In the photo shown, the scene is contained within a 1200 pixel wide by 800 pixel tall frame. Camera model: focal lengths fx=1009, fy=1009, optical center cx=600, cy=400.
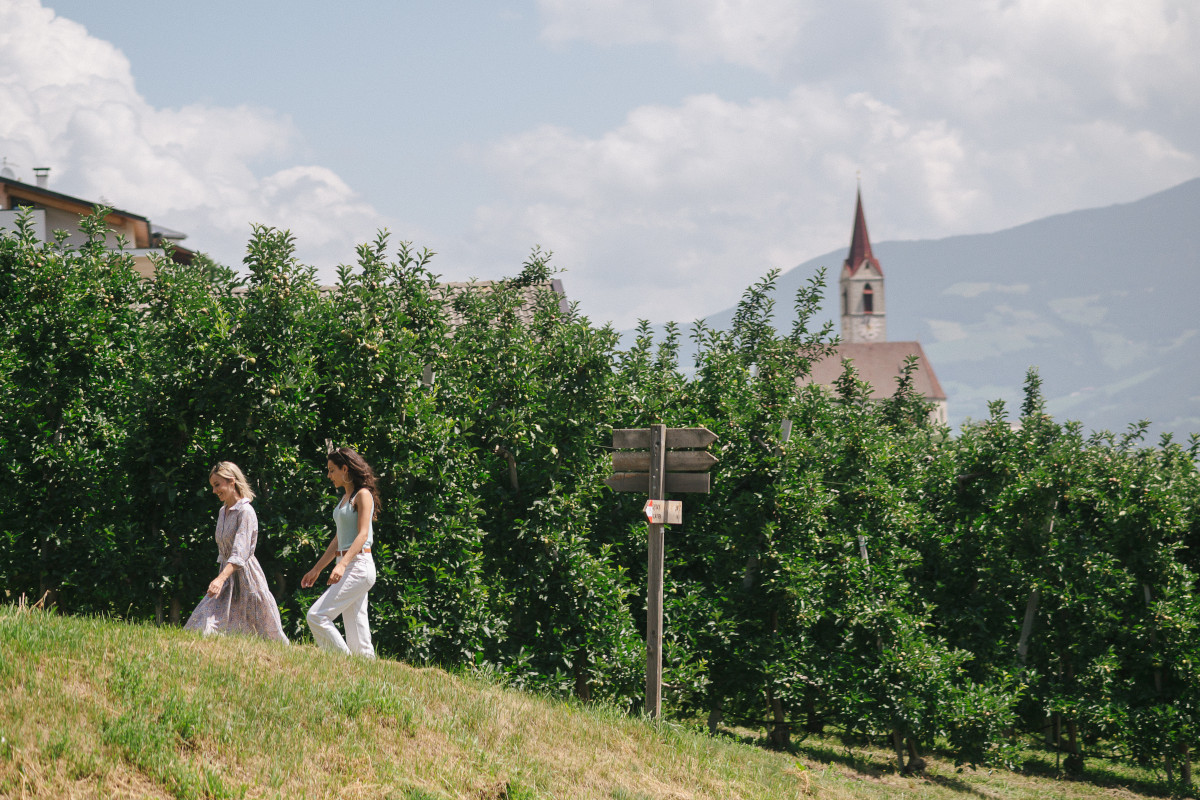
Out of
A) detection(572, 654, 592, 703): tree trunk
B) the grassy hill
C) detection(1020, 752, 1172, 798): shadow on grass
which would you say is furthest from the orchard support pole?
detection(1020, 752, 1172, 798): shadow on grass

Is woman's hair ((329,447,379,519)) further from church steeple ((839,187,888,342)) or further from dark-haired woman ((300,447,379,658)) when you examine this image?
church steeple ((839,187,888,342))

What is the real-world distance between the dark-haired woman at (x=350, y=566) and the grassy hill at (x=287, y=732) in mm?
532

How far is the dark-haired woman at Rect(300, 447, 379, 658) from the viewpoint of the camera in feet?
27.8

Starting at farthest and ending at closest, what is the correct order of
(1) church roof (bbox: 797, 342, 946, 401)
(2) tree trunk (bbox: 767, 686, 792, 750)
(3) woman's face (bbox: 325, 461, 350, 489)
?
(1) church roof (bbox: 797, 342, 946, 401) → (2) tree trunk (bbox: 767, 686, 792, 750) → (3) woman's face (bbox: 325, 461, 350, 489)

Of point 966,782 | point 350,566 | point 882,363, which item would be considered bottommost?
point 966,782

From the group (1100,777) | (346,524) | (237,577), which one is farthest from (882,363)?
(237,577)

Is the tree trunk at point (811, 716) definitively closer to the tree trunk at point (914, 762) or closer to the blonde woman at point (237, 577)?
the tree trunk at point (914, 762)

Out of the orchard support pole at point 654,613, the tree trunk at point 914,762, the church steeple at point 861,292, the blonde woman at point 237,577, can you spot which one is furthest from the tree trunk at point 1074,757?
the church steeple at point 861,292

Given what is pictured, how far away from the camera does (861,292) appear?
465 feet

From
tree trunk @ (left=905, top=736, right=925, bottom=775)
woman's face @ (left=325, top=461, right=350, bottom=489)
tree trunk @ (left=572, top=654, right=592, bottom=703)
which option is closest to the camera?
woman's face @ (left=325, top=461, right=350, bottom=489)

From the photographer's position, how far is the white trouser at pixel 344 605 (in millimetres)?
8477

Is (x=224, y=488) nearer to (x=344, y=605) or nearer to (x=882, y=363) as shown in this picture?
(x=344, y=605)

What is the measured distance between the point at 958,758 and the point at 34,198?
32.5m

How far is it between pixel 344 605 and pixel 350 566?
356 millimetres
